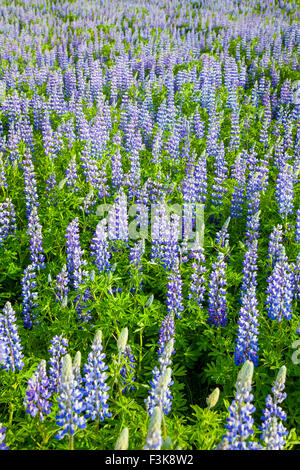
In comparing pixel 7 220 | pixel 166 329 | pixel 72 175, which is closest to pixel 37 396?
pixel 166 329

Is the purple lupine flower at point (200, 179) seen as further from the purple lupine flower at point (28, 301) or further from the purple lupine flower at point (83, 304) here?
the purple lupine flower at point (28, 301)

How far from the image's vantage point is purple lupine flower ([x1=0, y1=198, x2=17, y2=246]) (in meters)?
4.98

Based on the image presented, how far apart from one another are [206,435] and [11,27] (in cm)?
1434

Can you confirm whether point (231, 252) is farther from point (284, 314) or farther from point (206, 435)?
point (206, 435)

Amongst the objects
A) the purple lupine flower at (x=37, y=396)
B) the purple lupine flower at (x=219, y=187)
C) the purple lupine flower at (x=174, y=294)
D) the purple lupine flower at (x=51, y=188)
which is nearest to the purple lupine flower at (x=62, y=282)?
the purple lupine flower at (x=174, y=294)

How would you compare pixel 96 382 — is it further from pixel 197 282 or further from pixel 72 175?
pixel 72 175

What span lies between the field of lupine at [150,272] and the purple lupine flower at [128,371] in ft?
0.07

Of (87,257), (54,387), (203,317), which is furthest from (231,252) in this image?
(54,387)

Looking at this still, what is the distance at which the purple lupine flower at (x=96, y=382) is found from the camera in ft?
8.85

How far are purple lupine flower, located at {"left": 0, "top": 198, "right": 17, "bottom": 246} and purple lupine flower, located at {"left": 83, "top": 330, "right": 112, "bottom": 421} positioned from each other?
2580 millimetres

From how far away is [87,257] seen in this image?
16.0ft

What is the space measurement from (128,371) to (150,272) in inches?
57.5

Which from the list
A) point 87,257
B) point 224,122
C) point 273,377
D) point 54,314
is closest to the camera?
point 273,377
